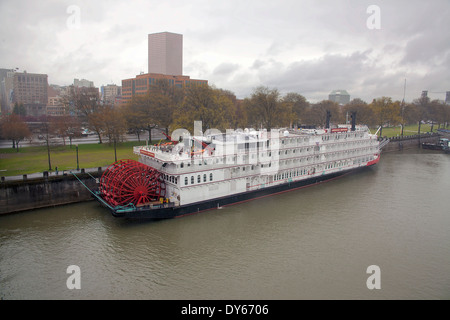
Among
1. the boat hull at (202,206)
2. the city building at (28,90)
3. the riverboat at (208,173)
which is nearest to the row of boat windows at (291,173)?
the riverboat at (208,173)

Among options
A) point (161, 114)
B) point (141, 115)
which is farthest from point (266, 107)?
point (141, 115)

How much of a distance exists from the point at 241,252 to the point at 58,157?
89.7ft

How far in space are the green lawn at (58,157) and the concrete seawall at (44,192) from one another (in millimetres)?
3749

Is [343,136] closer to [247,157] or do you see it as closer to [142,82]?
[247,157]

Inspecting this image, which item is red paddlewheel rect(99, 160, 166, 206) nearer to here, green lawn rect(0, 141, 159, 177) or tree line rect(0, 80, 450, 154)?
green lawn rect(0, 141, 159, 177)

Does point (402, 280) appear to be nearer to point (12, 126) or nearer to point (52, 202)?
point (52, 202)

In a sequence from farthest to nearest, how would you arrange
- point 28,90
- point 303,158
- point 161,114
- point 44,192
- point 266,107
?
point 28,90 → point 266,107 → point 161,114 → point 303,158 → point 44,192

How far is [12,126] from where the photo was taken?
123 ft

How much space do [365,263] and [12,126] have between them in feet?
141

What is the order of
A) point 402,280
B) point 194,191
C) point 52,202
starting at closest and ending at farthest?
1. point 402,280
2. point 194,191
3. point 52,202

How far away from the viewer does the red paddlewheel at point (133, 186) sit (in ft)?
72.5

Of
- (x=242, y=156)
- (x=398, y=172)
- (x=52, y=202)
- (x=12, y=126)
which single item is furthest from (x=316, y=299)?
(x=12, y=126)

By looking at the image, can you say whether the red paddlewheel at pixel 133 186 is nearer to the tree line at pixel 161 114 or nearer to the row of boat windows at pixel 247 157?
the row of boat windows at pixel 247 157

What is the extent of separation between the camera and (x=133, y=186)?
876 inches
